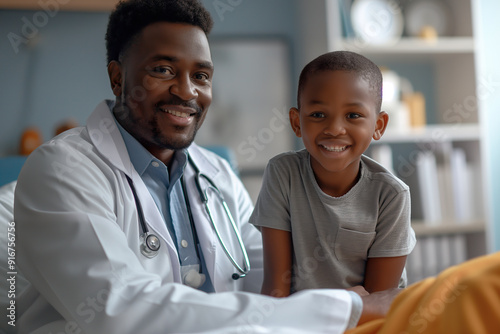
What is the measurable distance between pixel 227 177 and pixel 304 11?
1.46 metres

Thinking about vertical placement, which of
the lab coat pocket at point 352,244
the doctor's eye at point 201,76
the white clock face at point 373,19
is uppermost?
the white clock face at point 373,19

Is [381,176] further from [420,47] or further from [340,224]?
[420,47]

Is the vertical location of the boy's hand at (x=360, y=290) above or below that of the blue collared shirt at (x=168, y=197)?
below

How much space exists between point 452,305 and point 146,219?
71 cm

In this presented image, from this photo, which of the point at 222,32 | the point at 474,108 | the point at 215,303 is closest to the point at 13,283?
the point at 215,303

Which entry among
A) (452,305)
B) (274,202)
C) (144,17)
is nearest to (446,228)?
(274,202)

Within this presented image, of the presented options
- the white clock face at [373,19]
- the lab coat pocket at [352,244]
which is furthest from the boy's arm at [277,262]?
the white clock face at [373,19]

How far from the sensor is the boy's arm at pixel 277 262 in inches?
46.3

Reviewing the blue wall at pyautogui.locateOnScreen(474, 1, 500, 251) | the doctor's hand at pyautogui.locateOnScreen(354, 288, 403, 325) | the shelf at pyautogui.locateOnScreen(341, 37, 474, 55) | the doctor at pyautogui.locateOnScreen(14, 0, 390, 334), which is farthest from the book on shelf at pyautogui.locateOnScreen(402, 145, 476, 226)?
the doctor's hand at pyautogui.locateOnScreen(354, 288, 403, 325)

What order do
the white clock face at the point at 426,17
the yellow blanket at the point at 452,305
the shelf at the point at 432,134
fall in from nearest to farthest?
the yellow blanket at the point at 452,305 < the shelf at the point at 432,134 < the white clock face at the point at 426,17

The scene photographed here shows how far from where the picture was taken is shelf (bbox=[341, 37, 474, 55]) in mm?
2639

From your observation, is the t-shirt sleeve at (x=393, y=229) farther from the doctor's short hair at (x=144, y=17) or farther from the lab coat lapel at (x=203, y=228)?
the doctor's short hair at (x=144, y=17)

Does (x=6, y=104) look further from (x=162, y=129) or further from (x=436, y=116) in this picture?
(x=436, y=116)

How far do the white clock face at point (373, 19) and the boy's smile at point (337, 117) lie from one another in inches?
64.8
